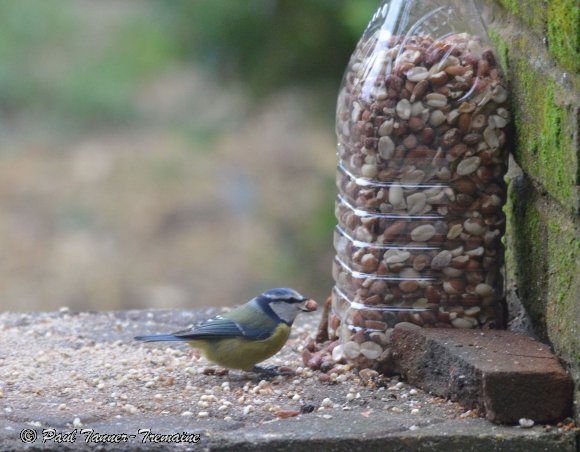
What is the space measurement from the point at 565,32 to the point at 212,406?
1.24 m

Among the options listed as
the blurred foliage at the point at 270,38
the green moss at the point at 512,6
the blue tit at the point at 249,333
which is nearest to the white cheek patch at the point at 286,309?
the blue tit at the point at 249,333

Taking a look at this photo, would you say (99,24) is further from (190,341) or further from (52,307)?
(190,341)

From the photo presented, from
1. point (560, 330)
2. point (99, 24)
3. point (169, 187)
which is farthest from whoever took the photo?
point (99, 24)

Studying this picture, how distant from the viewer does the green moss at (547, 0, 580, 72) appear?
236 centimetres

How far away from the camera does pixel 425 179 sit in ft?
9.41

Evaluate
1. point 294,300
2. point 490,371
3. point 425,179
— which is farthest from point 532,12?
point 294,300

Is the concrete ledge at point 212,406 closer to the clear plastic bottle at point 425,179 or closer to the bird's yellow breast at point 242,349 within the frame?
the bird's yellow breast at point 242,349

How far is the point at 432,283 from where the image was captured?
2898 millimetres

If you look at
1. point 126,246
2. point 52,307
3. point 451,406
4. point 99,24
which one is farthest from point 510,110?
point 99,24

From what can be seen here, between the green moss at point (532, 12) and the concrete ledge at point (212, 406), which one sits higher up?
the green moss at point (532, 12)

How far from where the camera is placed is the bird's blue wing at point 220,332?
10.4ft

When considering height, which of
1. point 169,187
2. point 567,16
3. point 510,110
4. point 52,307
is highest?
point 567,16

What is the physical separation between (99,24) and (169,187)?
8.68 ft

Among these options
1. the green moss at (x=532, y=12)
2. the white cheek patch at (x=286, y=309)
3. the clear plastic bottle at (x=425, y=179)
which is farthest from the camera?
the white cheek patch at (x=286, y=309)
